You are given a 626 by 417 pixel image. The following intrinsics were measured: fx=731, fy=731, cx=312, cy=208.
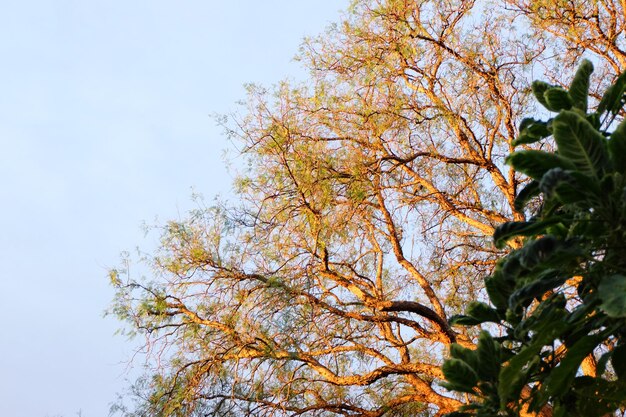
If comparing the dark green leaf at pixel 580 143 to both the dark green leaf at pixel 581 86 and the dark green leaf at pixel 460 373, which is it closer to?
the dark green leaf at pixel 581 86

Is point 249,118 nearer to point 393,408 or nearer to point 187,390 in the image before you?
point 187,390

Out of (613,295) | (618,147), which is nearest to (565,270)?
(613,295)

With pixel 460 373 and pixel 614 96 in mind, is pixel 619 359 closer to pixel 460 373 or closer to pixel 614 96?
pixel 460 373

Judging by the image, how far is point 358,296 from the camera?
252 inches

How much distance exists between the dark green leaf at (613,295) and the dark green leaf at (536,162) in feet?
0.98

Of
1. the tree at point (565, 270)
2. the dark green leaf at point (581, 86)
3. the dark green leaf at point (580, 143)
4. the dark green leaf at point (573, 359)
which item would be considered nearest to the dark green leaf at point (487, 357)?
the tree at point (565, 270)

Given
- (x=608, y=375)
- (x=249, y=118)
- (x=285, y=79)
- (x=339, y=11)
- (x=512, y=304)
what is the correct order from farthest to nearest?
(x=339, y=11) < (x=285, y=79) < (x=249, y=118) < (x=608, y=375) < (x=512, y=304)

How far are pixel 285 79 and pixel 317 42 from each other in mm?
822

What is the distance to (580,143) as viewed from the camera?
1819 millimetres

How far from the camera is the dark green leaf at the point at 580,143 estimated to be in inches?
70.8

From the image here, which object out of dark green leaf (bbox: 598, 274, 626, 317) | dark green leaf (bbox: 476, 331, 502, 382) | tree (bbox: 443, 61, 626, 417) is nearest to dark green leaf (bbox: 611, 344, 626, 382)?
tree (bbox: 443, 61, 626, 417)

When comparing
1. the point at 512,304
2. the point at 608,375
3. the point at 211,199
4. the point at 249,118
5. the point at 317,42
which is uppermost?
the point at 317,42

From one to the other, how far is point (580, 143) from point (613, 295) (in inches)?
15.0

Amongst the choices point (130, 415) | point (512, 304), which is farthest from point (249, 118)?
point (512, 304)
